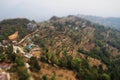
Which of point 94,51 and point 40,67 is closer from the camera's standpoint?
point 40,67

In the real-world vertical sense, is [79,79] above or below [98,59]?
above

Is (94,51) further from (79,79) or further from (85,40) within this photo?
(79,79)

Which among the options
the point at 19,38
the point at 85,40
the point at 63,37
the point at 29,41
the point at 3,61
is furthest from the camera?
the point at 85,40

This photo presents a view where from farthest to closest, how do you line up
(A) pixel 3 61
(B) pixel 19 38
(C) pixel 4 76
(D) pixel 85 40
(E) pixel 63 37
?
(D) pixel 85 40 → (E) pixel 63 37 → (B) pixel 19 38 → (A) pixel 3 61 → (C) pixel 4 76

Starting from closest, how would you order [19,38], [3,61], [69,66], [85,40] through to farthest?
[3,61] → [69,66] → [19,38] → [85,40]

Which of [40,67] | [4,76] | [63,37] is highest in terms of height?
A: [4,76]

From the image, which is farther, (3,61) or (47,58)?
(47,58)

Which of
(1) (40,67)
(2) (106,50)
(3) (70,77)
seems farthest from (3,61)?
(2) (106,50)

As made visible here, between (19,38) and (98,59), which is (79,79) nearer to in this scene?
(98,59)

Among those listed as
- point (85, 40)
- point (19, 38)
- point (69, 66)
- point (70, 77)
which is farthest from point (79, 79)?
point (85, 40)
